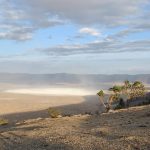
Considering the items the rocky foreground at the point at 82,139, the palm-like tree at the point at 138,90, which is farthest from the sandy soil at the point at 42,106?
the rocky foreground at the point at 82,139

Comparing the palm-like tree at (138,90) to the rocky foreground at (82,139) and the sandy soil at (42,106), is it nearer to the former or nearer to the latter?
the sandy soil at (42,106)

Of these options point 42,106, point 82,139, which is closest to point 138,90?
Answer: point 42,106

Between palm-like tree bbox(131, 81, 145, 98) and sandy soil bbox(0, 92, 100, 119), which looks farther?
sandy soil bbox(0, 92, 100, 119)

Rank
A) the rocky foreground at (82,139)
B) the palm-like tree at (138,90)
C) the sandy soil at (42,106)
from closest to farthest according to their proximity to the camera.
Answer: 1. the rocky foreground at (82,139)
2. the palm-like tree at (138,90)
3. the sandy soil at (42,106)

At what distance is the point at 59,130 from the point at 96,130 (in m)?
3.19

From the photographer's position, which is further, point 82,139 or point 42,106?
point 42,106

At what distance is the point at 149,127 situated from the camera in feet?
101

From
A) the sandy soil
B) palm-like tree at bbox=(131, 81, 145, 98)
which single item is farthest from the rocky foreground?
palm-like tree at bbox=(131, 81, 145, 98)

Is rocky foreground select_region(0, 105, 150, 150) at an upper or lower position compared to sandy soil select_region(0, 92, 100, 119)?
lower

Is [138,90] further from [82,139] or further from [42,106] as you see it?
[82,139]

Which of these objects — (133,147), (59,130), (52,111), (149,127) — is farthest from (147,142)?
(52,111)

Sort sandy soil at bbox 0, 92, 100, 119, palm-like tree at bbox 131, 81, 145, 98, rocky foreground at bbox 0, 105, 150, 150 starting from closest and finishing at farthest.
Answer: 1. rocky foreground at bbox 0, 105, 150, 150
2. palm-like tree at bbox 131, 81, 145, 98
3. sandy soil at bbox 0, 92, 100, 119

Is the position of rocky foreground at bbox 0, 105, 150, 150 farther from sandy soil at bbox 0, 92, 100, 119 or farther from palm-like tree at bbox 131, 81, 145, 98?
palm-like tree at bbox 131, 81, 145, 98

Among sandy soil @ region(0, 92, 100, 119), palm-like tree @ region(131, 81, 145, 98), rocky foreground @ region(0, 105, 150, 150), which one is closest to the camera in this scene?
rocky foreground @ region(0, 105, 150, 150)
